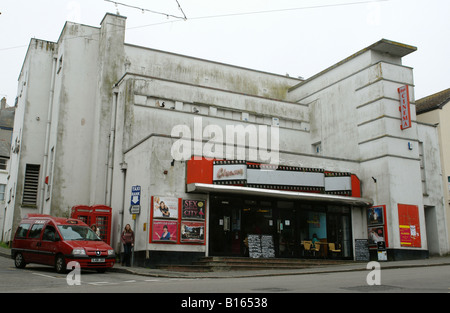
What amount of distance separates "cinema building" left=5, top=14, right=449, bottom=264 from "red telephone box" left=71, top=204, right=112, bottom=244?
49 centimetres

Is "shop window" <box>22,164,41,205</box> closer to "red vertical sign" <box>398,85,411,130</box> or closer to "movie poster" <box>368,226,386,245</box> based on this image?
"movie poster" <box>368,226,386,245</box>

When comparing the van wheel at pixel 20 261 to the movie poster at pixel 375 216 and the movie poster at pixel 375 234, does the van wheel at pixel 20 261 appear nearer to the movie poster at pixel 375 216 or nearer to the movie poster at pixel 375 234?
the movie poster at pixel 375 234

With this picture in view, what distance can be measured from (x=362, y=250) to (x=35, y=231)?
1564 cm

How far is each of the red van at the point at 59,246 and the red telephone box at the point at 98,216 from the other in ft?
10.5

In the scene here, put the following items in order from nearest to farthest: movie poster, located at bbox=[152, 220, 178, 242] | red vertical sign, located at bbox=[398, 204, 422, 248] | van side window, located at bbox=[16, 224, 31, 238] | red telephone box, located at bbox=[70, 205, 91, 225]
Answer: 1. van side window, located at bbox=[16, 224, 31, 238]
2. movie poster, located at bbox=[152, 220, 178, 242]
3. red telephone box, located at bbox=[70, 205, 91, 225]
4. red vertical sign, located at bbox=[398, 204, 422, 248]

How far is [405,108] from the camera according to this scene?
968 inches

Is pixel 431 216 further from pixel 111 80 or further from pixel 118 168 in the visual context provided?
pixel 111 80

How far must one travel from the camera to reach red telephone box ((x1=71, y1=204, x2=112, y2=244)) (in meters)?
22.3

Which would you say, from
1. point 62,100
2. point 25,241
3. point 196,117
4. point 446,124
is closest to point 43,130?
point 62,100

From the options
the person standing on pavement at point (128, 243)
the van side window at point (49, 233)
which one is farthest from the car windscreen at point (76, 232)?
the person standing on pavement at point (128, 243)

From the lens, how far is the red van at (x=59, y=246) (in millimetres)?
16531

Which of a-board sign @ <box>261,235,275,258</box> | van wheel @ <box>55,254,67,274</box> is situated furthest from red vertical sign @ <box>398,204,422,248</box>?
van wheel @ <box>55,254,67,274</box>

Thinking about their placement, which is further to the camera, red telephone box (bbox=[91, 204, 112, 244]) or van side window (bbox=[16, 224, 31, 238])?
red telephone box (bbox=[91, 204, 112, 244])
